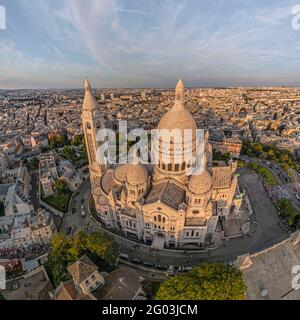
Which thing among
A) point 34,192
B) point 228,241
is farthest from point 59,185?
point 228,241

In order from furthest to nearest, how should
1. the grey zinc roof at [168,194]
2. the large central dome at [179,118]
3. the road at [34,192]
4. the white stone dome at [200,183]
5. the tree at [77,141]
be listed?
the tree at [77,141], the road at [34,192], the large central dome at [179,118], the grey zinc roof at [168,194], the white stone dome at [200,183]

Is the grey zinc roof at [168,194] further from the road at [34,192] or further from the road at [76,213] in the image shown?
the road at [34,192]

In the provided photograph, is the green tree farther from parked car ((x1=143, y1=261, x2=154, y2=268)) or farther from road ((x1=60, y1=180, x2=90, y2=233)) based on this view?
road ((x1=60, y1=180, x2=90, y2=233))

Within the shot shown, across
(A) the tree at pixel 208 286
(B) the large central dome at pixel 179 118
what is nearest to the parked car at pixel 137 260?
(A) the tree at pixel 208 286

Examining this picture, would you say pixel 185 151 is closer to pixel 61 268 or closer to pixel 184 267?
pixel 184 267
